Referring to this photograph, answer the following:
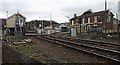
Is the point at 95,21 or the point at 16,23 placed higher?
the point at 95,21

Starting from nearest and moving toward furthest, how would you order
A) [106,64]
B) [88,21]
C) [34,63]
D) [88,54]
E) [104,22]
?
1. [34,63]
2. [106,64]
3. [88,54]
4. [104,22]
5. [88,21]

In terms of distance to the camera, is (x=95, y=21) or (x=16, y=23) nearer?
(x=16, y=23)

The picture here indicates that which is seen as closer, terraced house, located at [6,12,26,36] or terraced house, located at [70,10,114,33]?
terraced house, located at [70,10,114,33]

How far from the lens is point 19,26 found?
189ft

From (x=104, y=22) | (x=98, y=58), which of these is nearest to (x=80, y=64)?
(x=98, y=58)

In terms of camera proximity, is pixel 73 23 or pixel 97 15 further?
pixel 73 23

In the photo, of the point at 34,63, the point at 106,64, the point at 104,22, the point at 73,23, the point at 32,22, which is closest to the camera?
the point at 34,63

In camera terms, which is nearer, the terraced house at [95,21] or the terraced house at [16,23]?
the terraced house at [95,21]

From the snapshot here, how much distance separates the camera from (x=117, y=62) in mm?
9102

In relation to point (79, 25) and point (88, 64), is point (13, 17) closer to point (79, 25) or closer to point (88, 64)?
point (79, 25)

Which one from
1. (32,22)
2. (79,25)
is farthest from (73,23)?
(32,22)

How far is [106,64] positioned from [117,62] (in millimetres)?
565

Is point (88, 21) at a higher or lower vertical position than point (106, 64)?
higher

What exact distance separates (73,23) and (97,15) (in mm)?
16935
